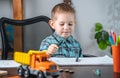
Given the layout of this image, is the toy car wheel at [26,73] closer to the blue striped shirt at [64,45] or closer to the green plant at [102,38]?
the blue striped shirt at [64,45]

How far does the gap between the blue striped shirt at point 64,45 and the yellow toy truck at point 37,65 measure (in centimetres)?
64

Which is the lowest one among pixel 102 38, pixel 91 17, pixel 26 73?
pixel 26 73

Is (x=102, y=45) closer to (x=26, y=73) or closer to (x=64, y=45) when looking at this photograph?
(x=64, y=45)

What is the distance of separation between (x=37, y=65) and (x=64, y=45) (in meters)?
0.77

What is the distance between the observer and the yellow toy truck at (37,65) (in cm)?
71

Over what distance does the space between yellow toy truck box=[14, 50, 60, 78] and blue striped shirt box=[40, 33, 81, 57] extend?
645mm

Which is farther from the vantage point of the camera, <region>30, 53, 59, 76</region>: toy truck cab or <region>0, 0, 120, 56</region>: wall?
<region>0, 0, 120, 56</region>: wall

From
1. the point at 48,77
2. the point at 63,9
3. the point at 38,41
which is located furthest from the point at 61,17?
the point at 38,41

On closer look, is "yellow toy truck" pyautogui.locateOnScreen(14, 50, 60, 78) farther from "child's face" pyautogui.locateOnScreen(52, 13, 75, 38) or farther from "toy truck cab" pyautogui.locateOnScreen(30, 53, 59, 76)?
"child's face" pyautogui.locateOnScreen(52, 13, 75, 38)

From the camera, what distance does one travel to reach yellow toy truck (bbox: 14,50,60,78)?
0.71 meters

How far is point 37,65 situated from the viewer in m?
0.73

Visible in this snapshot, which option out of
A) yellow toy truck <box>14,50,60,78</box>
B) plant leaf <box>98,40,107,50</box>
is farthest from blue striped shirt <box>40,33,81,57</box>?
plant leaf <box>98,40,107,50</box>

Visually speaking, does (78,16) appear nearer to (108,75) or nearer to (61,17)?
(61,17)

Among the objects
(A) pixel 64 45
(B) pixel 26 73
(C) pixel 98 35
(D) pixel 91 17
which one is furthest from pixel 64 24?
(D) pixel 91 17
